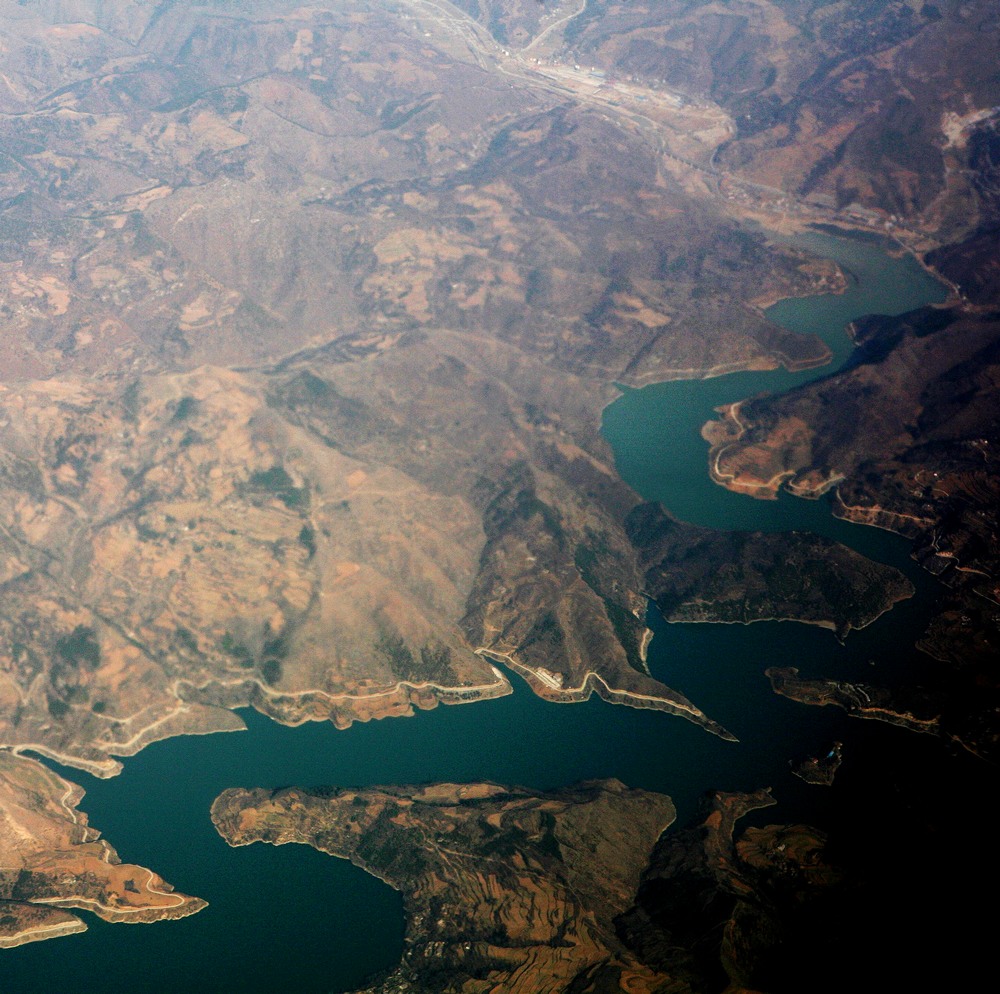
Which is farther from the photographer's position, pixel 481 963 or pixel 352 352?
pixel 352 352

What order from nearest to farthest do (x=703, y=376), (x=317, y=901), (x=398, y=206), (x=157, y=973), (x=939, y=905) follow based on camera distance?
(x=939, y=905), (x=157, y=973), (x=317, y=901), (x=703, y=376), (x=398, y=206)

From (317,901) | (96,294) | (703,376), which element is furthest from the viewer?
(96,294)

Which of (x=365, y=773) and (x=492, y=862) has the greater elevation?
(x=492, y=862)

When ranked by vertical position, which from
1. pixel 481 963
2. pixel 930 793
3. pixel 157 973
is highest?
pixel 930 793

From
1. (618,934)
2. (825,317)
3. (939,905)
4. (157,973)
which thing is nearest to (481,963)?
(618,934)

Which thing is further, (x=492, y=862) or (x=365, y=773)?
(x=365, y=773)

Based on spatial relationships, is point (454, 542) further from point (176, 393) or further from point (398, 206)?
point (398, 206)

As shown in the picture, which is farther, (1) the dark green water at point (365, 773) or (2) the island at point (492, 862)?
(1) the dark green water at point (365, 773)

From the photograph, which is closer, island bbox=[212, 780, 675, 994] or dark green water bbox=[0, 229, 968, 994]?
island bbox=[212, 780, 675, 994]
